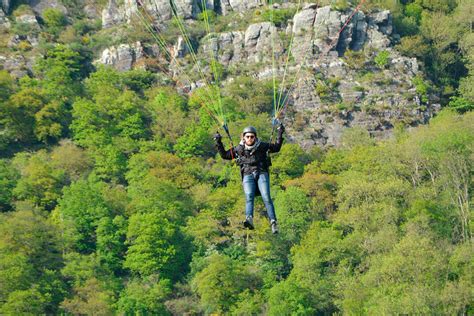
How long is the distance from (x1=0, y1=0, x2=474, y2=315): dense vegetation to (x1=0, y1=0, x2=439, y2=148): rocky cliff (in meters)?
3.95

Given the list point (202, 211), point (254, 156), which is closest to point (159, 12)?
point (202, 211)

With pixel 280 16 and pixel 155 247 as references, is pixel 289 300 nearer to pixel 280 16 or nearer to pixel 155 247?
pixel 155 247

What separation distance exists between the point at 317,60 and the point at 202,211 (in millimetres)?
33508

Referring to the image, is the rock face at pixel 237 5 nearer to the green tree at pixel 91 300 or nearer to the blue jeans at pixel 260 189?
the green tree at pixel 91 300

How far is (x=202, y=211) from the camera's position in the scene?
7475 centimetres

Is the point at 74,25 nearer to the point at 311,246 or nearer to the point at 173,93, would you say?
the point at 173,93

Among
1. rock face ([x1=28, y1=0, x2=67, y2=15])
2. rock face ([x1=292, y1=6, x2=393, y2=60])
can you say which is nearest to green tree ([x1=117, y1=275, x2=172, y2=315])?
rock face ([x1=292, y1=6, x2=393, y2=60])

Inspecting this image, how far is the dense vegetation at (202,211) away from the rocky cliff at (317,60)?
3.95 m

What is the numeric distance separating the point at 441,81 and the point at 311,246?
155 ft

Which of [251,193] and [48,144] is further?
[48,144]

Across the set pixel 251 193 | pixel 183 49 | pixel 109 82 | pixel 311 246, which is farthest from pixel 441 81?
pixel 251 193

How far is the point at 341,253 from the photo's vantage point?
63.0 meters

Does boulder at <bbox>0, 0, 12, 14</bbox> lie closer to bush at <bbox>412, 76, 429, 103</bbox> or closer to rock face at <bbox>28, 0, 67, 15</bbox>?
rock face at <bbox>28, 0, 67, 15</bbox>

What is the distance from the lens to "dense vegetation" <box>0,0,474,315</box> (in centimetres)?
5928
